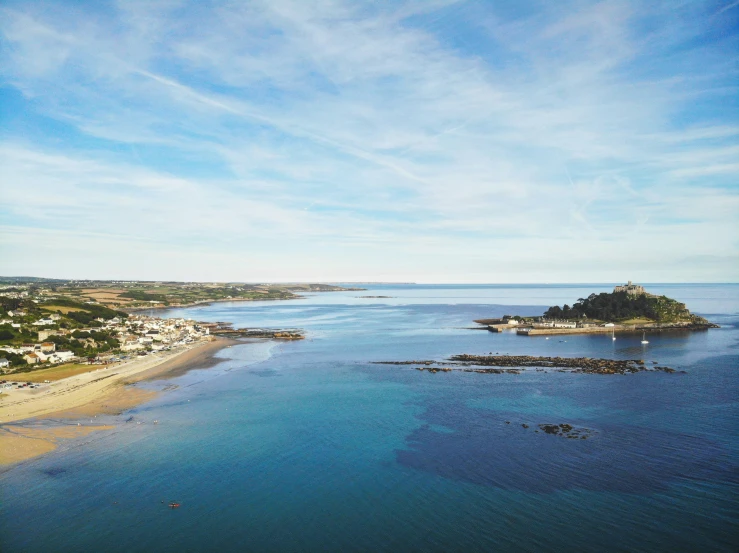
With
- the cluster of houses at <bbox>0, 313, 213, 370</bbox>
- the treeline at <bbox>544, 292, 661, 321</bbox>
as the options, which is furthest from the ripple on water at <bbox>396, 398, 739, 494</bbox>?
the treeline at <bbox>544, 292, 661, 321</bbox>

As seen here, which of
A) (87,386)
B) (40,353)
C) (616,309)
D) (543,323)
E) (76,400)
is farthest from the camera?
(616,309)

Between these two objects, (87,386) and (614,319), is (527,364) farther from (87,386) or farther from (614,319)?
(614,319)

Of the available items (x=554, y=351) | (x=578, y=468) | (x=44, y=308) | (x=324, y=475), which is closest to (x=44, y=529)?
(x=324, y=475)

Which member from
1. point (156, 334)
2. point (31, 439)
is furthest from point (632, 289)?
point (31, 439)

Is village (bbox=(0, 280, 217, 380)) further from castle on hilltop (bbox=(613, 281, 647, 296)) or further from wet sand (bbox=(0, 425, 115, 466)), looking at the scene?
castle on hilltop (bbox=(613, 281, 647, 296))

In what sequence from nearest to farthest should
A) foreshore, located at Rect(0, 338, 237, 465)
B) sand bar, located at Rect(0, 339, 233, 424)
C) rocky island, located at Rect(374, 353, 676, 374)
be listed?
foreshore, located at Rect(0, 338, 237, 465), sand bar, located at Rect(0, 339, 233, 424), rocky island, located at Rect(374, 353, 676, 374)

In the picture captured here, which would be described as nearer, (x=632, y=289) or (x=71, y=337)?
(x=71, y=337)

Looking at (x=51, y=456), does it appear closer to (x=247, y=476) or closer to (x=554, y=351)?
(x=247, y=476)

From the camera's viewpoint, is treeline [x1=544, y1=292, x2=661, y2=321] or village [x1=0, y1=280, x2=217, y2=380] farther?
treeline [x1=544, y1=292, x2=661, y2=321]
